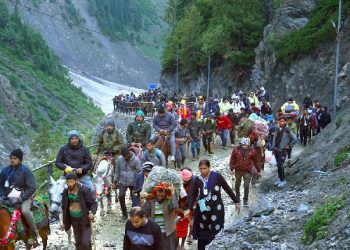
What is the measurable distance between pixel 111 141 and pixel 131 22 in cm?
16727

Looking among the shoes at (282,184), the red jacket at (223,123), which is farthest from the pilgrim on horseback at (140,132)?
the red jacket at (223,123)

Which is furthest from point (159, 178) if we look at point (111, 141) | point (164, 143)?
point (164, 143)

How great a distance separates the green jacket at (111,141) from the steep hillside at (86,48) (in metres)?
120

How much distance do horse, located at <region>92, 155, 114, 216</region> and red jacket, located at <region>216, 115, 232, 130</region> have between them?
8.21m

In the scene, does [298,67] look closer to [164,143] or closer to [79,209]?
[164,143]

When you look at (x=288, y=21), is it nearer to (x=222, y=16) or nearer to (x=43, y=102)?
(x=222, y=16)

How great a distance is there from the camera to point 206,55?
50188 millimetres

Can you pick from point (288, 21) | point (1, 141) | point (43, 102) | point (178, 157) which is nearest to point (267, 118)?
point (178, 157)

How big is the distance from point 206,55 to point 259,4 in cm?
794

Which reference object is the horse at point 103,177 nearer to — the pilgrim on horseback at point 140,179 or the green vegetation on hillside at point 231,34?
the pilgrim on horseback at point 140,179

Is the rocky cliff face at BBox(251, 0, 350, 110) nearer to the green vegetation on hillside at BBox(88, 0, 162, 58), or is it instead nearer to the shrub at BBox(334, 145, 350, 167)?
the shrub at BBox(334, 145, 350, 167)

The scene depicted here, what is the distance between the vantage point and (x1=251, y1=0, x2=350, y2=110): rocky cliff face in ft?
96.0

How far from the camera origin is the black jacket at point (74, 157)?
32.5ft

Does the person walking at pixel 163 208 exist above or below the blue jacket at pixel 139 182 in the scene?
below
